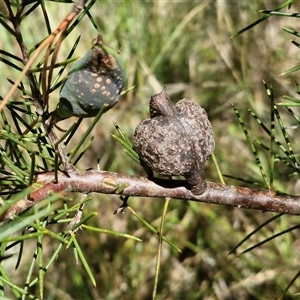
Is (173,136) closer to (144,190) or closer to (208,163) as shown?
(144,190)

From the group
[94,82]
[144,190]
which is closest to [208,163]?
[144,190]

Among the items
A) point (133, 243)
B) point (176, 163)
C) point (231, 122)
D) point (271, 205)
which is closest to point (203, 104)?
point (231, 122)

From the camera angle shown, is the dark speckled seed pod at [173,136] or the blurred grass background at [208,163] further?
the blurred grass background at [208,163]

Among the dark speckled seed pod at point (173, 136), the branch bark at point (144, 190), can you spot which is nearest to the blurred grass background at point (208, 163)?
the branch bark at point (144, 190)

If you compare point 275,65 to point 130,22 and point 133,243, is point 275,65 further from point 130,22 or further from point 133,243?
point 133,243

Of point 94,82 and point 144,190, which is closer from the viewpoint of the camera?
point 94,82

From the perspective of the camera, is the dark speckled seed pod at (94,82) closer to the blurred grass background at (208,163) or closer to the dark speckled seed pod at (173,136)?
the dark speckled seed pod at (173,136)

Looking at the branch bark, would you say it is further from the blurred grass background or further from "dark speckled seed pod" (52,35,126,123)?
the blurred grass background

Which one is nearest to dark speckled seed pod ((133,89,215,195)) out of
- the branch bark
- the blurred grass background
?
the branch bark
